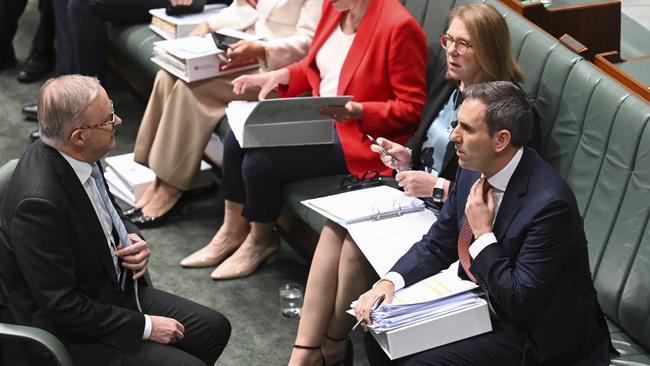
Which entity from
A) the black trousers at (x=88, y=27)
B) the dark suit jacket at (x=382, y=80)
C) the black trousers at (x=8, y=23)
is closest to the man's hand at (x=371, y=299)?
the dark suit jacket at (x=382, y=80)

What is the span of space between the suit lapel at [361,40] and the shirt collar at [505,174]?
1.22m

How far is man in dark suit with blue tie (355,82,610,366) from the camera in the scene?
2637mm

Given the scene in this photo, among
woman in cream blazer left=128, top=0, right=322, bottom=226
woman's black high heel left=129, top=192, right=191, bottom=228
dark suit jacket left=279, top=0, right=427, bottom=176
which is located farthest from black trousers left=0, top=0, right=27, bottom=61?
dark suit jacket left=279, top=0, right=427, bottom=176

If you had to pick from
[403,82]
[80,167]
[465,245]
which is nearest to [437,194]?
[465,245]

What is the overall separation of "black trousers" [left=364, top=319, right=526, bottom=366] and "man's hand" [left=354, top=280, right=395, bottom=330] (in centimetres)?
17

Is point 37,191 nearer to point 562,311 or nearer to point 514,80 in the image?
point 562,311

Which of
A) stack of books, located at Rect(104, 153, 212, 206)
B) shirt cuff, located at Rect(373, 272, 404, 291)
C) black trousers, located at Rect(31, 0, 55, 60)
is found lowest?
stack of books, located at Rect(104, 153, 212, 206)

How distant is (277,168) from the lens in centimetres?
386

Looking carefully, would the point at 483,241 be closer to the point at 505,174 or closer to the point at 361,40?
the point at 505,174

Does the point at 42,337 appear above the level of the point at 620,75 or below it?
below

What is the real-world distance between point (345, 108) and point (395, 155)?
323 millimetres

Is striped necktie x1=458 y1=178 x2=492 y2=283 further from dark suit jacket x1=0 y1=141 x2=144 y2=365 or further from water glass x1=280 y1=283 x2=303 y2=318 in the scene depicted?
water glass x1=280 y1=283 x2=303 y2=318

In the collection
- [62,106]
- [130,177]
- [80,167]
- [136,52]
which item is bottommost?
[130,177]

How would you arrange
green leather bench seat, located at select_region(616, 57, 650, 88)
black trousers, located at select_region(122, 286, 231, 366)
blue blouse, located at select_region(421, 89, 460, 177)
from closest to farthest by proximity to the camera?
1. black trousers, located at select_region(122, 286, 231, 366)
2. green leather bench seat, located at select_region(616, 57, 650, 88)
3. blue blouse, located at select_region(421, 89, 460, 177)
